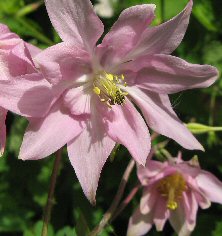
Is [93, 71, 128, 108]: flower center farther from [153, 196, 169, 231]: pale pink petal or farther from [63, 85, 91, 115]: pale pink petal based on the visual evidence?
[153, 196, 169, 231]: pale pink petal

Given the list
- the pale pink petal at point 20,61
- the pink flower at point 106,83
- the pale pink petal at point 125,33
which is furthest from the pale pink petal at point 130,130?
the pale pink petal at point 20,61

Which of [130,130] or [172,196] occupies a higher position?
[130,130]

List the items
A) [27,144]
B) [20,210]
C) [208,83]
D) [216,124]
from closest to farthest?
[27,144], [208,83], [20,210], [216,124]

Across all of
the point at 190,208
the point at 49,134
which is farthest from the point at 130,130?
the point at 190,208

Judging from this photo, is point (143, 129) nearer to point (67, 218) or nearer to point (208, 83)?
point (208, 83)

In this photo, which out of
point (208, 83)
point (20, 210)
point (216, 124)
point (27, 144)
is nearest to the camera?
point (27, 144)

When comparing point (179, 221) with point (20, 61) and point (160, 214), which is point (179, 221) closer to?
point (160, 214)

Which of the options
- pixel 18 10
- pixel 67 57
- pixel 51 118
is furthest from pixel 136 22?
pixel 18 10
